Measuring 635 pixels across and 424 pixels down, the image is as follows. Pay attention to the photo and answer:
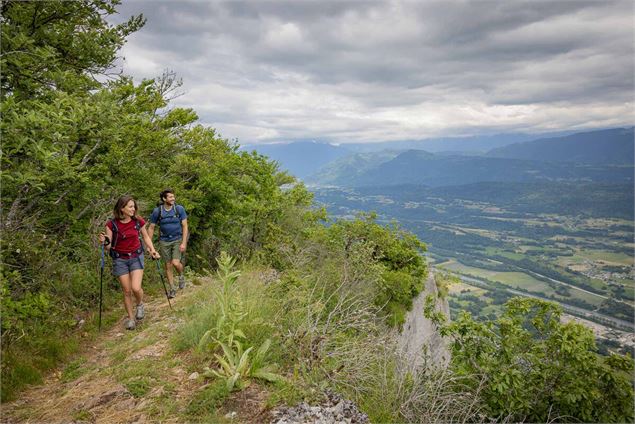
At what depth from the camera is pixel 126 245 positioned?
21.5ft

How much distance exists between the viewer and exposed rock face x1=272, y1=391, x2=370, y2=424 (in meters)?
3.90

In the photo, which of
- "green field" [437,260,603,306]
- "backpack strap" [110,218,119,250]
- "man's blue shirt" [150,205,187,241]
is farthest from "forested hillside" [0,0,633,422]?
"green field" [437,260,603,306]

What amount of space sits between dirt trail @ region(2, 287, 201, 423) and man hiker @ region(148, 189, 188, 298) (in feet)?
8.09

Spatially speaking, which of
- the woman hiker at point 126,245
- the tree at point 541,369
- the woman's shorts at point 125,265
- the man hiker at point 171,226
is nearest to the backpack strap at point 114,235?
the woman hiker at point 126,245

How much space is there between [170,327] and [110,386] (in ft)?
5.98

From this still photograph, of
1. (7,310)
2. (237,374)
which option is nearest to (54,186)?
(7,310)

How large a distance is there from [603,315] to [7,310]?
105997 mm

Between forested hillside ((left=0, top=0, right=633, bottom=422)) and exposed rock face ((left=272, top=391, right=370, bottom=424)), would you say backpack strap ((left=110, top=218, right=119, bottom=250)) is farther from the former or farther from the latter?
exposed rock face ((left=272, top=391, right=370, bottom=424))

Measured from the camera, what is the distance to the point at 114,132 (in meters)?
6.58

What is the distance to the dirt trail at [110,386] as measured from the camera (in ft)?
13.8

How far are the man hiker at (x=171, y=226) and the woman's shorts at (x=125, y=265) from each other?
57.9 inches

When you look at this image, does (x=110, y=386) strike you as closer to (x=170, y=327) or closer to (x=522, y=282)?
(x=170, y=327)

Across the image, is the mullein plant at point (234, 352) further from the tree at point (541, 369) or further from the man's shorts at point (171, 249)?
the man's shorts at point (171, 249)

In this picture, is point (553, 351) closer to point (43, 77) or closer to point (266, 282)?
point (266, 282)
